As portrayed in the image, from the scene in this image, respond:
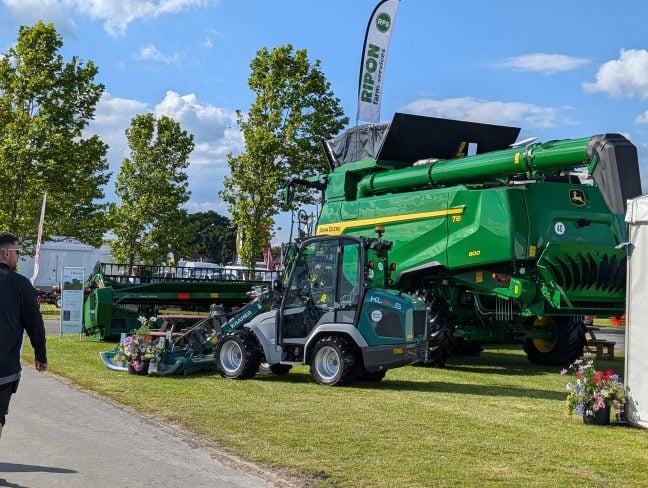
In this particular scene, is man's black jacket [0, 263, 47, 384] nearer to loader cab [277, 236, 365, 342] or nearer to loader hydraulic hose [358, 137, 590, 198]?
loader cab [277, 236, 365, 342]

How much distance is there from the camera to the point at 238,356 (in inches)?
544

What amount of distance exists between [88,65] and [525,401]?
27.3 metres

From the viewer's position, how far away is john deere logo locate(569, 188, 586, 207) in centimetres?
1520

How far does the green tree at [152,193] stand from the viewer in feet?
145

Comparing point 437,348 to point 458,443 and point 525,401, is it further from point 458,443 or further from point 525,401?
point 458,443

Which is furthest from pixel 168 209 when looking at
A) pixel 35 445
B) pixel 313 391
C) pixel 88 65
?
pixel 35 445

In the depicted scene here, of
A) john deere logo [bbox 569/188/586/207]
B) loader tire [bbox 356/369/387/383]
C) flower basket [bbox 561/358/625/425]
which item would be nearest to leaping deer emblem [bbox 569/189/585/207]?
john deere logo [bbox 569/188/586/207]

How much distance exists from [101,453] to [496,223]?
342 inches

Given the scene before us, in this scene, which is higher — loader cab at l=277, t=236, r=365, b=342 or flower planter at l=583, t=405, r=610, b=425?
loader cab at l=277, t=236, r=365, b=342

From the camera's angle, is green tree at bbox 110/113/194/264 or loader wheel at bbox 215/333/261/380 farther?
green tree at bbox 110/113/194/264

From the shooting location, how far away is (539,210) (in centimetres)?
1477

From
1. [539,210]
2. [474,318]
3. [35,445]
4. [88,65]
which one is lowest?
[35,445]

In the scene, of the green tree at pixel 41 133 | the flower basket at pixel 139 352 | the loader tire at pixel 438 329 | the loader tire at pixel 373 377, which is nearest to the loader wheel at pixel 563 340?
the loader tire at pixel 438 329

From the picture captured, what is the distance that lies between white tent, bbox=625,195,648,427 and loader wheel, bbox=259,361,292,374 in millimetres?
6100
